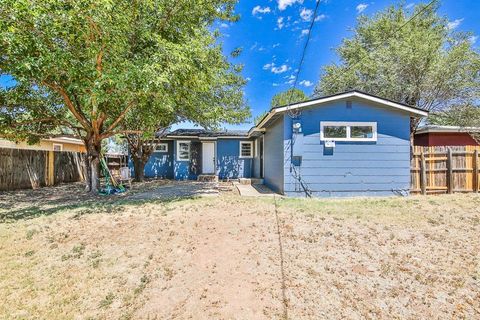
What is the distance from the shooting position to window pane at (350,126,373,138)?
352 inches

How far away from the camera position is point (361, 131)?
8.98 m

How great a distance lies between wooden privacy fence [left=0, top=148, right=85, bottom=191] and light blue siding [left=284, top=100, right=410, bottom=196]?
1120cm

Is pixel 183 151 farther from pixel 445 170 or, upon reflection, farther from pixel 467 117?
pixel 467 117

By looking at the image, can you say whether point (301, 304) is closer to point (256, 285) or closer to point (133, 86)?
point (256, 285)

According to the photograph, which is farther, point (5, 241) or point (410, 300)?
point (5, 241)

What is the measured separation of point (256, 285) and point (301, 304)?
60 centimetres

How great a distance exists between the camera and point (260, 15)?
13008mm

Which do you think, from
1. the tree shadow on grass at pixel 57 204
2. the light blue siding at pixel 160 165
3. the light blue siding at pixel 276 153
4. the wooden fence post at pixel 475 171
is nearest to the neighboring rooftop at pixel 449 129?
the wooden fence post at pixel 475 171

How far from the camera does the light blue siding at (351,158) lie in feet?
28.9

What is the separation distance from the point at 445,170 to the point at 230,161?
10.5m

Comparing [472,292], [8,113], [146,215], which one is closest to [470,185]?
[472,292]

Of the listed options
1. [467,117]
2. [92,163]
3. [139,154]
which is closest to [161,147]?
[139,154]

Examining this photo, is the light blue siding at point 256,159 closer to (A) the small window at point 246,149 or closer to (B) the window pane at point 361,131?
(A) the small window at point 246,149

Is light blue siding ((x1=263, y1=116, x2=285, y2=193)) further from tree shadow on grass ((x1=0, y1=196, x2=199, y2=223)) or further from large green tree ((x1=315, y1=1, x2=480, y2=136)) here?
large green tree ((x1=315, y1=1, x2=480, y2=136))
